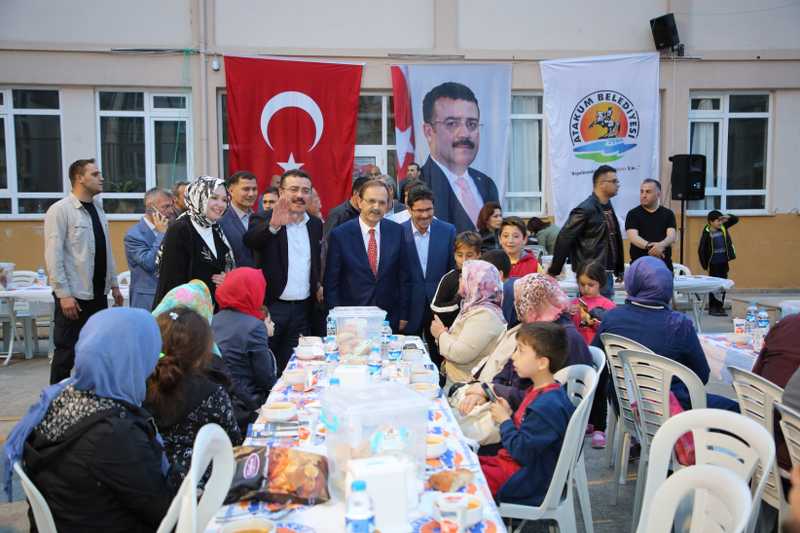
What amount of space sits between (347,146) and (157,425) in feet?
27.0

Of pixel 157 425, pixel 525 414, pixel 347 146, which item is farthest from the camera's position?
pixel 347 146

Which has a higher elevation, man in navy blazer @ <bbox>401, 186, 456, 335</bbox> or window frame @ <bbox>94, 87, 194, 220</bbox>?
window frame @ <bbox>94, 87, 194, 220</bbox>

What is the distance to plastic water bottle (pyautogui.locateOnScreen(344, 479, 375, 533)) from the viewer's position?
1.56 metres

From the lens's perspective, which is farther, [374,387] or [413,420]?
[374,387]

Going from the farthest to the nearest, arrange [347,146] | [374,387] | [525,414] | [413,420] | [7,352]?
[347,146], [7,352], [525,414], [374,387], [413,420]

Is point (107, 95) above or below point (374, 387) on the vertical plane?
above

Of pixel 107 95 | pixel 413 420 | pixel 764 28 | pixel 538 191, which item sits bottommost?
pixel 413 420

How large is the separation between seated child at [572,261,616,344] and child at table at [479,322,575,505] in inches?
73.0

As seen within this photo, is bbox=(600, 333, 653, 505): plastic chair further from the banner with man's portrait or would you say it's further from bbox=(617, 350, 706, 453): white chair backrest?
the banner with man's portrait

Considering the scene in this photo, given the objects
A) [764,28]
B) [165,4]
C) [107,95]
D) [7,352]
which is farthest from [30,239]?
[764,28]

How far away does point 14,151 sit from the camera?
1023cm

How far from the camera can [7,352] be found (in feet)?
24.4

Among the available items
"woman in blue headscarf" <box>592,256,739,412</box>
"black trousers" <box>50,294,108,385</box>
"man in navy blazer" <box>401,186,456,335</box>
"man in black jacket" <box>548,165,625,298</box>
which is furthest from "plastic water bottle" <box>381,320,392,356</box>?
"black trousers" <box>50,294,108,385</box>

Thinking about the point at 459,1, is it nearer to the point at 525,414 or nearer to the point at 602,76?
the point at 602,76
